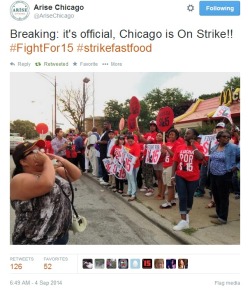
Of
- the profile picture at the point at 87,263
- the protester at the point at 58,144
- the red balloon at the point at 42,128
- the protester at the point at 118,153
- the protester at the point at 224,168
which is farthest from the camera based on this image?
the protester at the point at 58,144

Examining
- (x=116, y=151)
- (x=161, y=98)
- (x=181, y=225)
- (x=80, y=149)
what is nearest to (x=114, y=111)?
(x=161, y=98)

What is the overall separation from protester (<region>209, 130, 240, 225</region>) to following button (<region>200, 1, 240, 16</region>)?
5.49 ft

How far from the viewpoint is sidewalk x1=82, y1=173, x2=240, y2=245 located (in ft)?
10.3

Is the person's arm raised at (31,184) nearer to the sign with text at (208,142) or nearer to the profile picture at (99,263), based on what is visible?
the profile picture at (99,263)

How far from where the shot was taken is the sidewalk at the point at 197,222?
124 inches

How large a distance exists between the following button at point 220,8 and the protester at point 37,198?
5.60 ft

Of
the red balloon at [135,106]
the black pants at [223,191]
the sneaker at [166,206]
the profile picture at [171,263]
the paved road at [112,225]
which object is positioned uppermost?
the red balloon at [135,106]

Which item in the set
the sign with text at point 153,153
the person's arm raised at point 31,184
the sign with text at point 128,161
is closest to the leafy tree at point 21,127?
the person's arm raised at point 31,184

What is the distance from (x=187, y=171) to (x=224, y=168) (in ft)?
1.73

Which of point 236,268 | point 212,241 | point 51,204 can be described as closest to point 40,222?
point 51,204

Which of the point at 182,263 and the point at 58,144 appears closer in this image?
the point at 182,263

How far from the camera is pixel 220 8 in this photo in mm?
2342

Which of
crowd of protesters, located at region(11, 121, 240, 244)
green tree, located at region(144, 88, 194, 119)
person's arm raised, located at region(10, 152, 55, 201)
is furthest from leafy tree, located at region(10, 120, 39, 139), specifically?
green tree, located at region(144, 88, 194, 119)

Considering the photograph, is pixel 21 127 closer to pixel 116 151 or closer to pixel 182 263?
pixel 116 151
